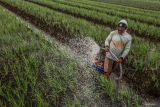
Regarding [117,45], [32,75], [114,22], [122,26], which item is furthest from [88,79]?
[114,22]

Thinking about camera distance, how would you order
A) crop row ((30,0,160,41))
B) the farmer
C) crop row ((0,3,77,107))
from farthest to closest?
crop row ((30,0,160,41)) < the farmer < crop row ((0,3,77,107))

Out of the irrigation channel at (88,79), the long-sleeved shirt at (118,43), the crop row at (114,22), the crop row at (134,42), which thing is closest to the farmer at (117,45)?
the long-sleeved shirt at (118,43)

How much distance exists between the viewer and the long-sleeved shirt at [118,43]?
5711 mm

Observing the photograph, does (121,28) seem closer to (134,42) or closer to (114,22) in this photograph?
(134,42)

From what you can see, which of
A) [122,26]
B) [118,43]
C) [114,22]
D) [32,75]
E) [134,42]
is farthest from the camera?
[114,22]

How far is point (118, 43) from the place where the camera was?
576cm

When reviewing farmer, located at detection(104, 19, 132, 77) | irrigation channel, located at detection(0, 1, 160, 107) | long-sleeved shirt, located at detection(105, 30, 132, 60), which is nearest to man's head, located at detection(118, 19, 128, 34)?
farmer, located at detection(104, 19, 132, 77)

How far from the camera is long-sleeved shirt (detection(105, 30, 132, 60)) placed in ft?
18.7

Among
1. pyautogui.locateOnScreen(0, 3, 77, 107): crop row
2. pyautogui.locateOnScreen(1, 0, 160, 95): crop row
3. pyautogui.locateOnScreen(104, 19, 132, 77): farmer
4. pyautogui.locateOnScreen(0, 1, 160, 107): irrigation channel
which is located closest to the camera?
pyautogui.locateOnScreen(0, 3, 77, 107): crop row

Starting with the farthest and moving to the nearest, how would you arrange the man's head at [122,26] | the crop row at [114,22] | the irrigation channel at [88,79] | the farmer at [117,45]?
the crop row at [114,22]
the farmer at [117,45]
the man's head at [122,26]
the irrigation channel at [88,79]

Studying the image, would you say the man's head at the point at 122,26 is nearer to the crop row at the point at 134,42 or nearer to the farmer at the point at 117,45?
the farmer at the point at 117,45

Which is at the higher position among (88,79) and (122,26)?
(122,26)

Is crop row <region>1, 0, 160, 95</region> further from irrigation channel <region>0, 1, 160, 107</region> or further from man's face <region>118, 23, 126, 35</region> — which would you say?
man's face <region>118, 23, 126, 35</region>

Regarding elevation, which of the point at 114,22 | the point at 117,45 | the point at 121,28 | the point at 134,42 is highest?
the point at 121,28
